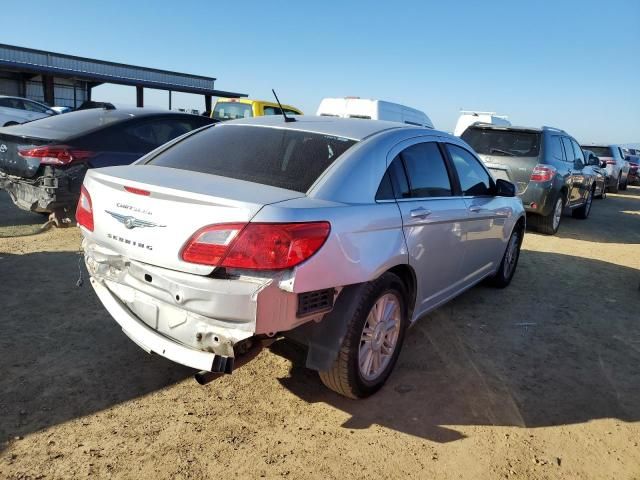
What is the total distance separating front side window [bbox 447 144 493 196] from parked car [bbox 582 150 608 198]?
7357mm

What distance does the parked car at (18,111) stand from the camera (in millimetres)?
13648

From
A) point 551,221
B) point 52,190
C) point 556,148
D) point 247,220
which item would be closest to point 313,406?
point 247,220

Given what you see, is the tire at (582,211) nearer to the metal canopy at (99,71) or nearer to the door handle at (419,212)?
the door handle at (419,212)

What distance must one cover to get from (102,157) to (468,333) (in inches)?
169

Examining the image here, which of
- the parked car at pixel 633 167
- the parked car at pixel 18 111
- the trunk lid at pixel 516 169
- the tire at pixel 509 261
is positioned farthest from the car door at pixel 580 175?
the parked car at pixel 633 167

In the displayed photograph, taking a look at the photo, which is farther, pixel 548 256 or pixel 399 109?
pixel 399 109

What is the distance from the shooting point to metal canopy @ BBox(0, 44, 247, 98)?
26000 mm

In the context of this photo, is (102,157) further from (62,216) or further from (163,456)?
(163,456)

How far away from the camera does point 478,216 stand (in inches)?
164

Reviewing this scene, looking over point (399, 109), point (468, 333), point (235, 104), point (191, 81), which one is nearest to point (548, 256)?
point (468, 333)

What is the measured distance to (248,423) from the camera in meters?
2.76

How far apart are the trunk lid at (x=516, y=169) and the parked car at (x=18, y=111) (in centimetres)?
1179

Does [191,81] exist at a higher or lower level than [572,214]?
higher

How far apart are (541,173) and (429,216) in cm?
573
